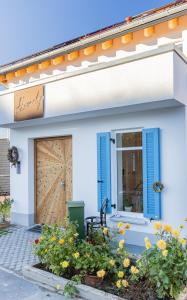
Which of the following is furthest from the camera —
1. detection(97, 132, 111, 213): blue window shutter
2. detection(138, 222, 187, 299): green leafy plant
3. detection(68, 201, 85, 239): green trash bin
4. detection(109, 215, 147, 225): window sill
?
detection(97, 132, 111, 213): blue window shutter

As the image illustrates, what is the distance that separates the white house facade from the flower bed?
6.01ft

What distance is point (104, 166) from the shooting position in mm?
7207

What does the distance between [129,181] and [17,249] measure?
3.18 meters

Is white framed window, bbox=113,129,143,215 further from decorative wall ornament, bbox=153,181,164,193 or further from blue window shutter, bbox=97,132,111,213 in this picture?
decorative wall ornament, bbox=153,181,164,193

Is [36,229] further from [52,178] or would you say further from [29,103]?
[29,103]

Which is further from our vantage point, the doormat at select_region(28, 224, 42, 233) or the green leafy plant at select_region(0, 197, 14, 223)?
the green leafy plant at select_region(0, 197, 14, 223)

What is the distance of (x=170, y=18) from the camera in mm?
6008

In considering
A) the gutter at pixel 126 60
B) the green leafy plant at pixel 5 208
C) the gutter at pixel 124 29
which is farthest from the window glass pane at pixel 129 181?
the green leafy plant at pixel 5 208

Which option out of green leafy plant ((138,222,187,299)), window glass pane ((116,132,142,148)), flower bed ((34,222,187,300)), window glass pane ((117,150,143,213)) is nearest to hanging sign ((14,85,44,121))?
window glass pane ((116,132,142,148))

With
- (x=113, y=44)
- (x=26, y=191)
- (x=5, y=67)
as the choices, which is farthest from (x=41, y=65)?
(x=26, y=191)

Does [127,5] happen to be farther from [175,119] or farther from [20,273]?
[20,273]

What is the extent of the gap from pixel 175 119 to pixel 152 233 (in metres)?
2.64

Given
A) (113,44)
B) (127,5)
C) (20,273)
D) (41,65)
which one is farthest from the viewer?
(127,5)

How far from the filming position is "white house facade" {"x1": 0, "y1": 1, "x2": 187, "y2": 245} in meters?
5.85
